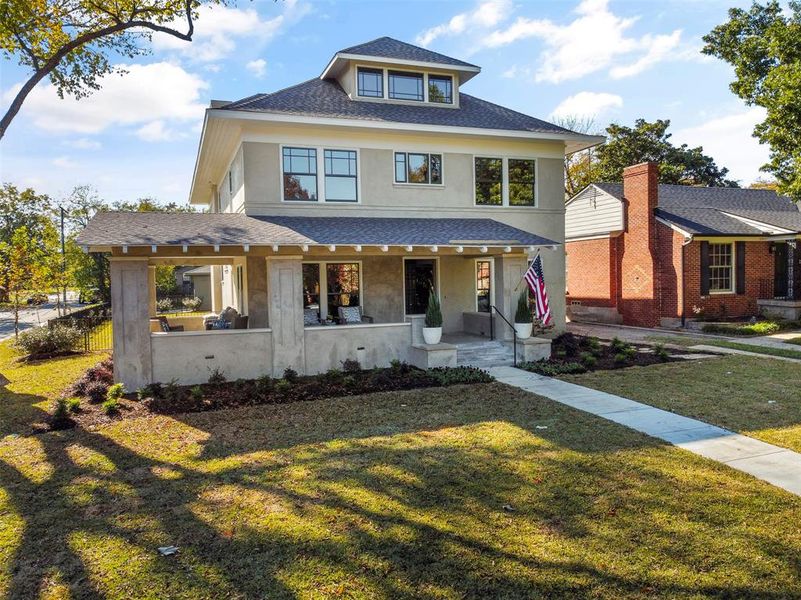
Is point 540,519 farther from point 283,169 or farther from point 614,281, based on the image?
point 614,281

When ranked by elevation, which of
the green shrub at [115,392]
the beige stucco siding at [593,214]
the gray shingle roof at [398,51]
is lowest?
the green shrub at [115,392]

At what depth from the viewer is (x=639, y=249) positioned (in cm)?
2120

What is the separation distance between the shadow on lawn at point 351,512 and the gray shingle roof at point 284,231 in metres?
4.61

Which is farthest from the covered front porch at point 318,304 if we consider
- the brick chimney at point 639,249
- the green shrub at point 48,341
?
the brick chimney at point 639,249

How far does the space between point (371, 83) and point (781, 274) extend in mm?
18092

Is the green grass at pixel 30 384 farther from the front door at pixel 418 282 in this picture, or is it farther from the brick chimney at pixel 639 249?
the brick chimney at pixel 639 249

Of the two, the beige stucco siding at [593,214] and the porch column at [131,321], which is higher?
the beige stucco siding at [593,214]

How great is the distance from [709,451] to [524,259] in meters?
8.31

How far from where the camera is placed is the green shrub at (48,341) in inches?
663

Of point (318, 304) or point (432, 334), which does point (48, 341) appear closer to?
point (318, 304)

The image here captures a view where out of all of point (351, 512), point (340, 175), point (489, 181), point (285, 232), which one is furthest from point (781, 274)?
point (351, 512)

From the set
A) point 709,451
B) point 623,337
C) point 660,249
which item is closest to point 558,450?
point 709,451

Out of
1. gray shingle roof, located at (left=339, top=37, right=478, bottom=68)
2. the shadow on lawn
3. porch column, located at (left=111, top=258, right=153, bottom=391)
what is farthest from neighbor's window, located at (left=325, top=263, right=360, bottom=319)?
the shadow on lawn

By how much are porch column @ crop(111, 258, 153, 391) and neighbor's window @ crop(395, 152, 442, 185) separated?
8037 millimetres
